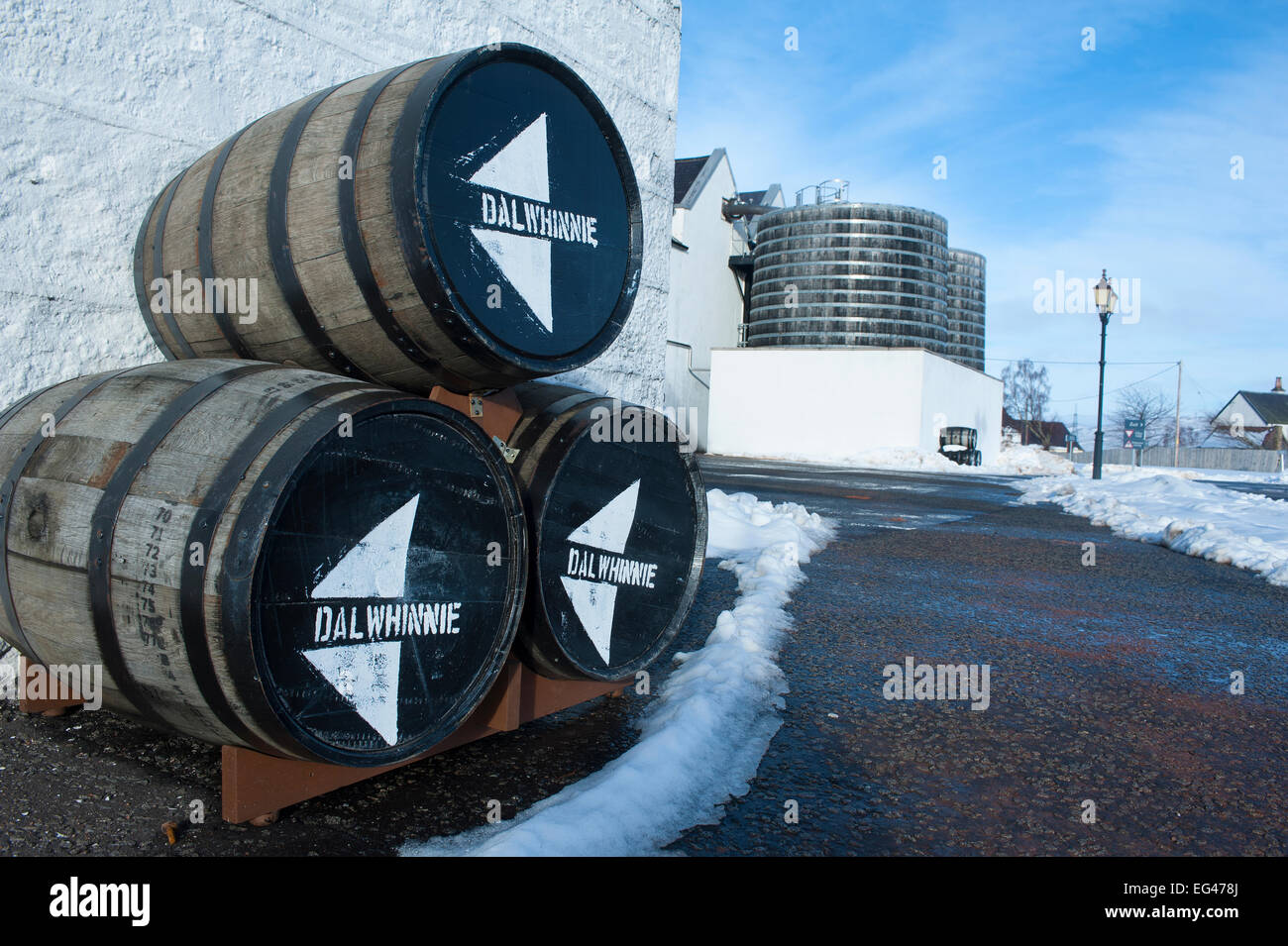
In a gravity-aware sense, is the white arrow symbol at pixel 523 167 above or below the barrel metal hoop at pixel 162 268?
above

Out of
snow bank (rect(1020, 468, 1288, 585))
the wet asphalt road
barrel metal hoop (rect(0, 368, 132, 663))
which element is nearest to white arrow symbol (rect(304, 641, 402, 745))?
the wet asphalt road

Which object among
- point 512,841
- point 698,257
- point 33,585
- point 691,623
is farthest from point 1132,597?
point 698,257

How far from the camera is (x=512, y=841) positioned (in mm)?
1959

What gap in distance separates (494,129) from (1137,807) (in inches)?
103

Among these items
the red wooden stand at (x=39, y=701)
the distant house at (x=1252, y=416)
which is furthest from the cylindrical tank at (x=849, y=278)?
the distant house at (x=1252, y=416)

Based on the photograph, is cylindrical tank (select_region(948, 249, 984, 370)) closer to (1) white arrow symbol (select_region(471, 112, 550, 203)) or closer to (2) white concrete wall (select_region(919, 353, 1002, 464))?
(2) white concrete wall (select_region(919, 353, 1002, 464))

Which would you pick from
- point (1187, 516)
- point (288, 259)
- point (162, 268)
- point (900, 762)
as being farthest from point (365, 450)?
point (1187, 516)

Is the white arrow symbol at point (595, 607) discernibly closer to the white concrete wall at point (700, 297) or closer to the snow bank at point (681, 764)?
the snow bank at point (681, 764)

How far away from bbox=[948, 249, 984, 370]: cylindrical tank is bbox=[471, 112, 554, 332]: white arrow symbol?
123ft

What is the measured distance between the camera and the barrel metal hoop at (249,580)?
178 cm

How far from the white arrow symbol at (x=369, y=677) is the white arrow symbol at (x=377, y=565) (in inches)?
5.0

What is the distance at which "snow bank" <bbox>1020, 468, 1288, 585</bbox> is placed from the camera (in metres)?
7.14

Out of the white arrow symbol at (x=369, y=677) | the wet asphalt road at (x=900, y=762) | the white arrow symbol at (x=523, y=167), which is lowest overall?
the wet asphalt road at (x=900, y=762)
